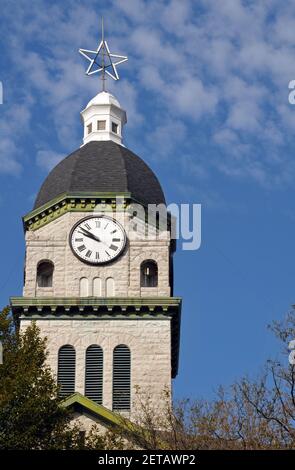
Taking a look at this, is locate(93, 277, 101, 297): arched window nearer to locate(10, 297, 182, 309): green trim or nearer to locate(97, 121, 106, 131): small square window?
locate(10, 297, 182, 309): green trim

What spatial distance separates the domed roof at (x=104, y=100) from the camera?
6406 cm

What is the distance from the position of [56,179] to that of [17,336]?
18.8 meters

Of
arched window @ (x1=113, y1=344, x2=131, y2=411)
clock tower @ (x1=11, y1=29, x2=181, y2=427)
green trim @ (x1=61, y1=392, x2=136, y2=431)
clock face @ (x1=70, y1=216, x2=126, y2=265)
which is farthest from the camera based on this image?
clock face @ (x1=70, y1=216, x2=126, y2=265)

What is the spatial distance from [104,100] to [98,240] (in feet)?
33.6

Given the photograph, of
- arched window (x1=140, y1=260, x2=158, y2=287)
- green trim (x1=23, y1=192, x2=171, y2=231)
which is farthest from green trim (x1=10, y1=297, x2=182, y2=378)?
green trim (x1=23, y1=192, x2=171, y2=231)

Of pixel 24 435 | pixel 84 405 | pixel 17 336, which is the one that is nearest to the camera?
pixel 24 435

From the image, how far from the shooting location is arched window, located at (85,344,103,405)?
5382cm

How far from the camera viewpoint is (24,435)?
128ft

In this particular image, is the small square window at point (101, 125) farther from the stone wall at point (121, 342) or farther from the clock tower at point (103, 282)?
the stone wall at point (121, 342)

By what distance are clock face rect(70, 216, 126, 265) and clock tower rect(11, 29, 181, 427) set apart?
0.15 ft

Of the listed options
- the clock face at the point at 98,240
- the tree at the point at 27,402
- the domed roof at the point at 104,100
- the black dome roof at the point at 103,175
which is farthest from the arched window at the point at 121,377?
the domed roof at the point at 104,100

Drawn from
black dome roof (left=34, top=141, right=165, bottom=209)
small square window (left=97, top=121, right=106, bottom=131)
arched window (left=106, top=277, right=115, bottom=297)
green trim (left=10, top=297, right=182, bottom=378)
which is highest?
small square window (left=97, top=121, right=106, bottom=131)
